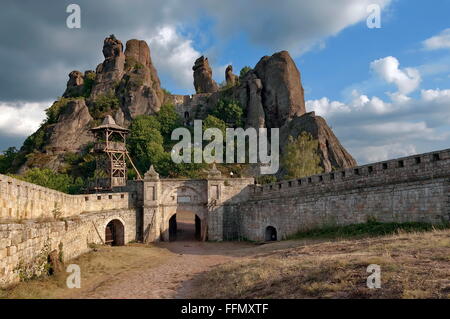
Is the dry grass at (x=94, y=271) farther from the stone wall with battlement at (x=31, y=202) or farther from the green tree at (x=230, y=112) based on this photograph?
the green tree at (x=230, y=112)

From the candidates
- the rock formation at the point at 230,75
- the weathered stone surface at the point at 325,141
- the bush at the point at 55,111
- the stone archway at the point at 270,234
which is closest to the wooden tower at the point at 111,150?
the stone archway at the point at 270,234

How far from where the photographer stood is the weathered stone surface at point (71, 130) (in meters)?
50.6

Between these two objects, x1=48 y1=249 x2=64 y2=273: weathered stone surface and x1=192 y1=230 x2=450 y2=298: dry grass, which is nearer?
x1=192 y1=230 x2=450 y2=298: dry grass

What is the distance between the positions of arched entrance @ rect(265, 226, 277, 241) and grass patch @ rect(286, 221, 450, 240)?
178 inches

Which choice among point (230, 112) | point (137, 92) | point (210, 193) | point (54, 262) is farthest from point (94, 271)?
point (137, 92)

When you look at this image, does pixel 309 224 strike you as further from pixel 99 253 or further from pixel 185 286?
pixel 99 253

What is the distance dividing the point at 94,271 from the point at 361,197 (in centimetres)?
1316

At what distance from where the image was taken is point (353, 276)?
302 inches

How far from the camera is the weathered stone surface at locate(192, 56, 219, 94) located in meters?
71.2

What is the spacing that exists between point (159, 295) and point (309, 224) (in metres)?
11.6

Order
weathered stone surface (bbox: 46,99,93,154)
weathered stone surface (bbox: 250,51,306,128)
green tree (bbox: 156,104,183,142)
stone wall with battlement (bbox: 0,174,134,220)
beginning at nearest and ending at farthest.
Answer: stone wall with battlement (bbox: 0,174,134,220) → weathered stone surface (bbox: 46,99,93,154) → weathered stone surface (bbox: 250,51,306,128) → green tree (bbox: 156,104,183,142)

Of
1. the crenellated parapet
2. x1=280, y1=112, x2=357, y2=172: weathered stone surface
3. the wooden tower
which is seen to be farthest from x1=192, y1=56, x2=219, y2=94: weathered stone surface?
the crenellated parapet

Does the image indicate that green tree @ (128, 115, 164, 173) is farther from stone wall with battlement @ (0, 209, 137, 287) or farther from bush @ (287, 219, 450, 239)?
bush @ (287, 219, 450, 239)
